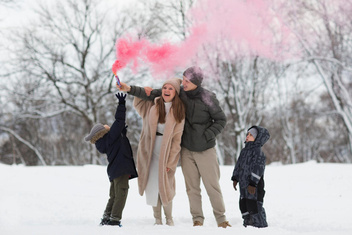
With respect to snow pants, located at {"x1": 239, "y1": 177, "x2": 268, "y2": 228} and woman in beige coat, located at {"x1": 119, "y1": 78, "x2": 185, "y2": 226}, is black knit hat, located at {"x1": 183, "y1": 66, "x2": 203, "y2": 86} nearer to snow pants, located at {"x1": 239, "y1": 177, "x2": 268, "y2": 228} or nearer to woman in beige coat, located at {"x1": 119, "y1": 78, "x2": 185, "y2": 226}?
woman in beige coat, located at {"x1": 119, "y1": 78, "x2": 185, "y2": 226}

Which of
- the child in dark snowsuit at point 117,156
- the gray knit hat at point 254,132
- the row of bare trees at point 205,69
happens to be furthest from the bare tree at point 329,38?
the child in dark snowsuit at point 117,156

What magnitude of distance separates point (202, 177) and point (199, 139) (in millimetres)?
506

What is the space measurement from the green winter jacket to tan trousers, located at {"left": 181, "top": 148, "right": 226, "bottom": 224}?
114mm

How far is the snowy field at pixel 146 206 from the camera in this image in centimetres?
441

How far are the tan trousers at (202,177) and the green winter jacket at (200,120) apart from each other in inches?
4.5

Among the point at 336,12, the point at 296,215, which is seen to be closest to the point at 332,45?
the point at 336,12

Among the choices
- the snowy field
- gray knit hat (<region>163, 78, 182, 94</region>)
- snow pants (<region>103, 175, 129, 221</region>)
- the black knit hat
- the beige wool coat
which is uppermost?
the black knit hat

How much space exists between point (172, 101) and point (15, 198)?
4.65 metres

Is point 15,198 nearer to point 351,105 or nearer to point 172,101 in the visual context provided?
point 172,101

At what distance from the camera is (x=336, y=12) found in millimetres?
12547

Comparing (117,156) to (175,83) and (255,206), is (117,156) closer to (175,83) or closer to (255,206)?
(175,83)

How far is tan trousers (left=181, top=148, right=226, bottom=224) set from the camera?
16.2 feet

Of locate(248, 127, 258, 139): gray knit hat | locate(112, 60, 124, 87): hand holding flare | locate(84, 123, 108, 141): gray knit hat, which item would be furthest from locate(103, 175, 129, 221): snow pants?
locate(248, 127, 258, 139): gray knit hat

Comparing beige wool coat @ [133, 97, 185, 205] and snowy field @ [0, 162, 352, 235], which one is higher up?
beige wool coat @ [133, 97, 185, 205]
